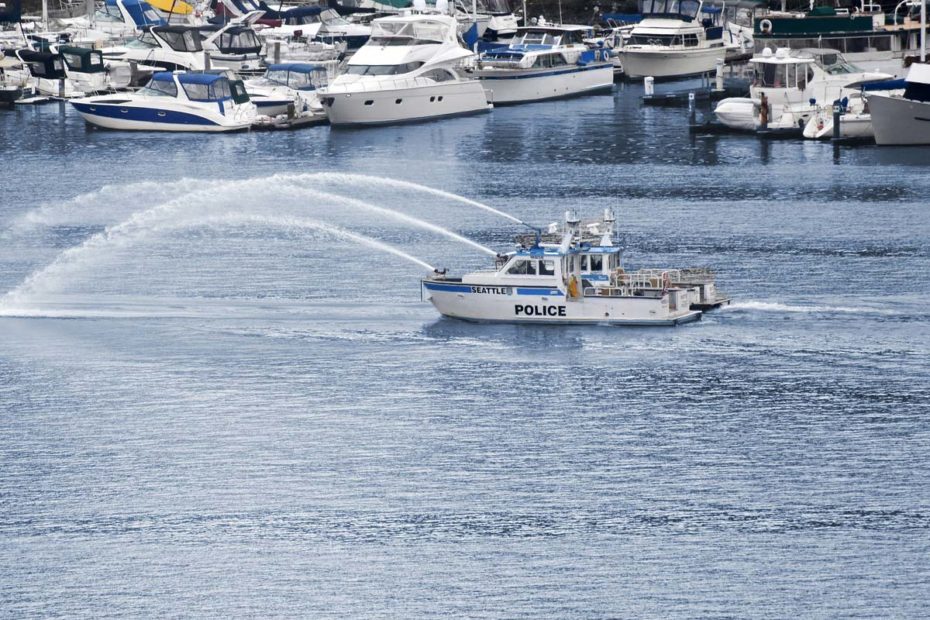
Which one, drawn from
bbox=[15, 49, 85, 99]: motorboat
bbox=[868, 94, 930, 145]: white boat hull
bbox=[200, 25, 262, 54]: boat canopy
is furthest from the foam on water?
bbox=[15, 49, 85, 99]: motorboat

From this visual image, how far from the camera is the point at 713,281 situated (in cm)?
8131

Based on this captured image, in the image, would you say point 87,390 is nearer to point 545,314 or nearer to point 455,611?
point 545,314

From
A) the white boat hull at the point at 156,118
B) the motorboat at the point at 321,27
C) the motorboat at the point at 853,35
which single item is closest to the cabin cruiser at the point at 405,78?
the white boat hull at the point at 156,118

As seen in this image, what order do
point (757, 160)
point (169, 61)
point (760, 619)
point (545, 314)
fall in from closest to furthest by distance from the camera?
point (760, 619), point (545, 314), point (757, 160), point (169, 61)

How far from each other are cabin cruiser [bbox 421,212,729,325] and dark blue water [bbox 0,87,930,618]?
0.87 meters

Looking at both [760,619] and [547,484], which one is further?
[547,484]

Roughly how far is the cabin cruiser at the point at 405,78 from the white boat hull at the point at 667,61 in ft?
80.9

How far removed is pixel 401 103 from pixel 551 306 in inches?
3115

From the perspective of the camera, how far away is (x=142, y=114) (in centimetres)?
15225

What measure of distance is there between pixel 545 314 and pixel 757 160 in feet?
182

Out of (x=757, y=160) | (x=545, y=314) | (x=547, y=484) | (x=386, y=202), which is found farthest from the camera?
(x=757, y=160)

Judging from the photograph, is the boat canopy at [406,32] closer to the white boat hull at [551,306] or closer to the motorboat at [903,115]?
the motorboat at [903,115]

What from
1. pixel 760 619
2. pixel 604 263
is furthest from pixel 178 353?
pixel 760 619

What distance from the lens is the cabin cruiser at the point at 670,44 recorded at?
18062 cm
